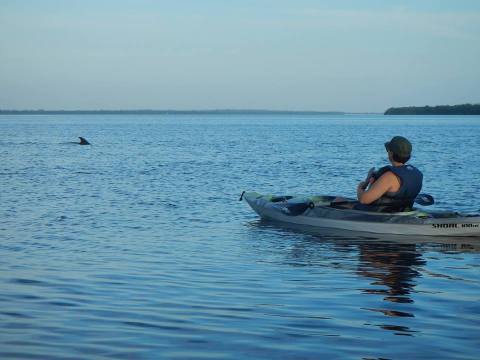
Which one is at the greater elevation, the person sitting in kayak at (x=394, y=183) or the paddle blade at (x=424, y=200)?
the person sitting in kayak at (x=394, y=183)

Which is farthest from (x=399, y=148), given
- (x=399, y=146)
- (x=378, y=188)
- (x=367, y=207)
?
(x=367, y=207)

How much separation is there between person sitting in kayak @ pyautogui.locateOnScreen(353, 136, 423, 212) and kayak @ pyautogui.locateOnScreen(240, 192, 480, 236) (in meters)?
0.25

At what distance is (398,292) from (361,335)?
2401mm

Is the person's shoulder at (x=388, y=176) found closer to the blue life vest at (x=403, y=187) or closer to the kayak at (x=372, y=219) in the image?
the blue life vest at (x=403, y=187)

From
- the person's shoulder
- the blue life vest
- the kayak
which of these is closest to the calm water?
the kayak

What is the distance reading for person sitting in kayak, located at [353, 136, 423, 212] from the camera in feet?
45.3

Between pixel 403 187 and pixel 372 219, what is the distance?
121 cm

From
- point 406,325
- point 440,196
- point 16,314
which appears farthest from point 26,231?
point 440,196

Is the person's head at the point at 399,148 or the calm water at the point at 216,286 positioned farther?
the person's head at the point at 399,148

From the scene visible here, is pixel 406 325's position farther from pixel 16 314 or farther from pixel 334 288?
pixel 16 314

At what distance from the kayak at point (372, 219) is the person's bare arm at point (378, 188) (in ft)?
1.79

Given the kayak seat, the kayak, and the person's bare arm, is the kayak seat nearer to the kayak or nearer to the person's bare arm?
the kayak

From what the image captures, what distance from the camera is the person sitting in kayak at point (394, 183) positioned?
1382 cm

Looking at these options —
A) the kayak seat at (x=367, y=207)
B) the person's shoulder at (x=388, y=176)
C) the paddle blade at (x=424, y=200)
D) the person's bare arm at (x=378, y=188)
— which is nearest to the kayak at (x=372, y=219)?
the kayak seat at (x=367, y=207)
